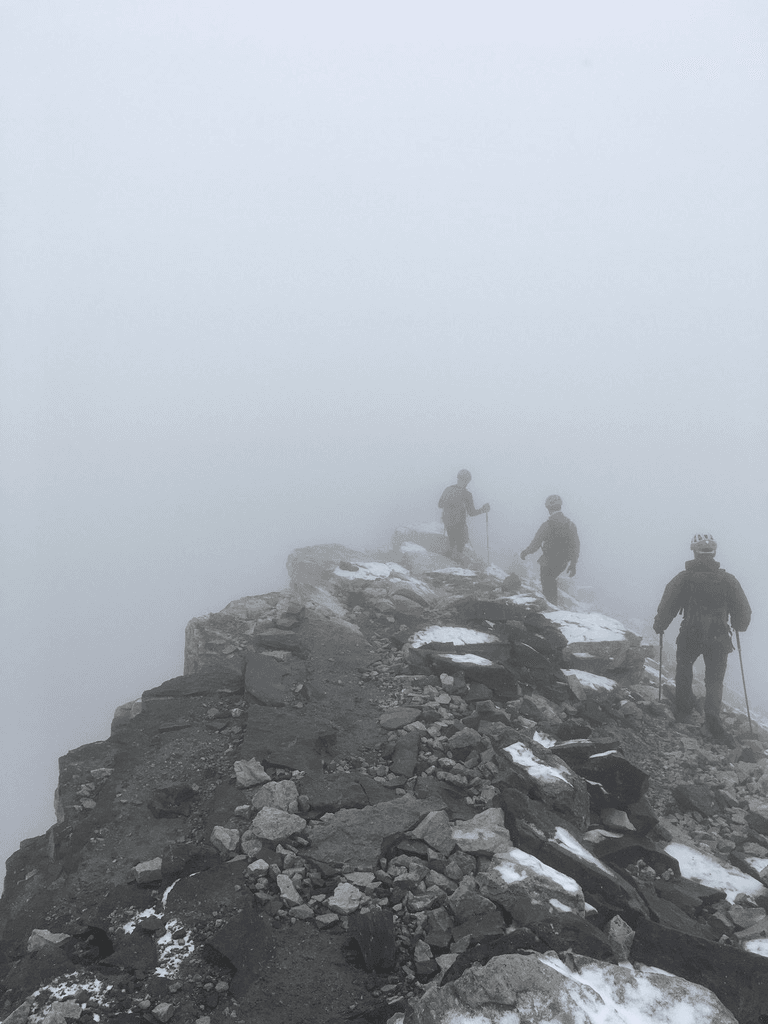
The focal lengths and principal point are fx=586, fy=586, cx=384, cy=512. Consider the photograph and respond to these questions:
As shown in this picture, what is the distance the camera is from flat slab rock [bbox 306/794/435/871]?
5.16 metres

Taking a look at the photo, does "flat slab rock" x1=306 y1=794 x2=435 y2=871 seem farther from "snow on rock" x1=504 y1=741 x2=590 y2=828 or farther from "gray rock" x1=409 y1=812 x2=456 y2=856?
"snow on rock" x1=504 y1=741 x2=590 y2=828

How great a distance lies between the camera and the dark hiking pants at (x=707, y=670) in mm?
10414

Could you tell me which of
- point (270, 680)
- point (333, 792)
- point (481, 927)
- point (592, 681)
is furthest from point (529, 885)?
point (592, 681)

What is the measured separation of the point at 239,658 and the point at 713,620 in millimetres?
8239

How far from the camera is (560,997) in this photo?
384 centimetres

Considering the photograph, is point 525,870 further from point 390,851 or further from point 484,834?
point 390,851

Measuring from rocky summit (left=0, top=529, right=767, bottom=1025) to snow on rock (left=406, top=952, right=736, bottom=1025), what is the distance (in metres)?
0.02

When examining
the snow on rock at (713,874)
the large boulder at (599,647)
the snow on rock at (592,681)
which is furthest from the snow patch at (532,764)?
the large boulder at (599,647)

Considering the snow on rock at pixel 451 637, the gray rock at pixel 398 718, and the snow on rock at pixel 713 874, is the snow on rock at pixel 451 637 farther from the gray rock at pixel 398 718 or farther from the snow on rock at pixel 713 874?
the snow on rock at pixel 713 874

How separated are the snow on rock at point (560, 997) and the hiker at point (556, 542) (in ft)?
41.6

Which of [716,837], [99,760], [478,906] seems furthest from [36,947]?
[716,837]

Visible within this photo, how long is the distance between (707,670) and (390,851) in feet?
25.9

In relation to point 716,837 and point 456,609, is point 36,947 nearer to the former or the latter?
point 716,837

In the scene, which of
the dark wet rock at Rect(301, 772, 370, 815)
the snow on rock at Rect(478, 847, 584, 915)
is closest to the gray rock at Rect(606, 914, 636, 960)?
the snow on rock at Rect(478, 847, 584, 915)
